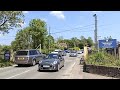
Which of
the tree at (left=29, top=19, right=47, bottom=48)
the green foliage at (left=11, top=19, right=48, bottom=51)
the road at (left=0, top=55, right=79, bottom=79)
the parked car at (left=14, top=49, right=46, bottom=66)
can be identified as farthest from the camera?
the green foliage at (left=11, top=19, right=48, bottom=51)

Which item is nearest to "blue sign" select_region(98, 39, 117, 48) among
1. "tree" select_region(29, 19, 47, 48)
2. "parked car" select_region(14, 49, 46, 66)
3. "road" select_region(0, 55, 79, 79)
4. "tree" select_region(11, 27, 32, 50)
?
"road" select_region(0, 55, 79, 79)

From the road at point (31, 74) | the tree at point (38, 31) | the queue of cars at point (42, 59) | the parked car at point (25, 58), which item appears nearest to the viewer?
the road at point (31, 74)

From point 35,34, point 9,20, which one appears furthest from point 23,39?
point 9,20

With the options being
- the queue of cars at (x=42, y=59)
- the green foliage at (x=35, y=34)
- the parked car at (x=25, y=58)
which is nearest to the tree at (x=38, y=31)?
the green foliage at (x=35, y=34)

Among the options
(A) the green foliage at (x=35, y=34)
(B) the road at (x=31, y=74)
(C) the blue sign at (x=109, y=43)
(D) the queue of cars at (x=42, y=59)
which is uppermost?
(A) the green foliage at (x=35, y=34)

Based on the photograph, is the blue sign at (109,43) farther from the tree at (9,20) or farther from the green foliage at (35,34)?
the green foliage at (35,34)

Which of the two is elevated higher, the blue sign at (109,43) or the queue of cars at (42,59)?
the blue sign at (109,43)

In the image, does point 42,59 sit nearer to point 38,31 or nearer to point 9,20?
point 9,20

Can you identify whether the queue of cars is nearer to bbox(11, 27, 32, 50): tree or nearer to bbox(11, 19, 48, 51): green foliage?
bbox(11, 19, 48, 51): green foliage

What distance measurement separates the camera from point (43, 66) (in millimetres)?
24000

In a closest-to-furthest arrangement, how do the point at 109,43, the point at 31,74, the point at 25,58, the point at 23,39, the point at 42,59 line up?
the point at 31,74, the point at 42,59, the point at 109,43, the point at 25,58, the point at 23,39
